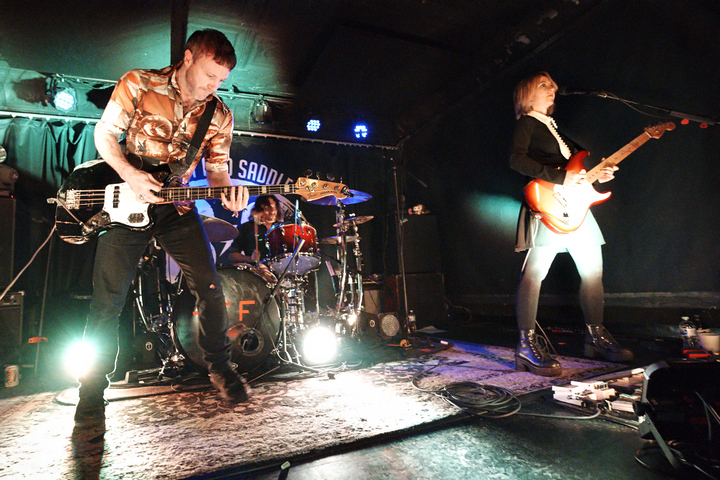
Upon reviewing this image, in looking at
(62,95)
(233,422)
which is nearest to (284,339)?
(233,422)

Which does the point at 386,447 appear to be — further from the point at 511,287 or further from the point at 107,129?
the point at 511,287

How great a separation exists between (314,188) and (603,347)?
2.41 metres

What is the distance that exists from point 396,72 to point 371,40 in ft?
2.56

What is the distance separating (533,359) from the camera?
2.60 meters

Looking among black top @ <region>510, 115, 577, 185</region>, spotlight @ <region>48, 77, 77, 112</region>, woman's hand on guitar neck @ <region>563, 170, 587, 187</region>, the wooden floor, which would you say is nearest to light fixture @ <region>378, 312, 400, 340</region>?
black top @ <region>510, 115, 577, 185</region>

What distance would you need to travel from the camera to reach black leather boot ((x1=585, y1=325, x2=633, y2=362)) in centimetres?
268

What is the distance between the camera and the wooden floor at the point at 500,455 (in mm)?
1296

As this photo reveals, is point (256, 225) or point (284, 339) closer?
point (284, 339)

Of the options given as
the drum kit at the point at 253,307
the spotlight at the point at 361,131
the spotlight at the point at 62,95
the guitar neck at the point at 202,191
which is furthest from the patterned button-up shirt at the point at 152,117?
the spotlight at the point at 361,131

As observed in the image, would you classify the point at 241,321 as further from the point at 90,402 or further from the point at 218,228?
the point at 90,402

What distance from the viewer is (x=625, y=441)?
4.89 ft

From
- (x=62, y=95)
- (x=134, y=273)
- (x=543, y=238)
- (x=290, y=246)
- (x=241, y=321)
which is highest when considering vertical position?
(x=62, y=95)

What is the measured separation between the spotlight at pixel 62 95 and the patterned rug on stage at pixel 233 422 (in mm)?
3770

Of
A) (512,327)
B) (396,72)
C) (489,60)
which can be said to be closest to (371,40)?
(396,72)
